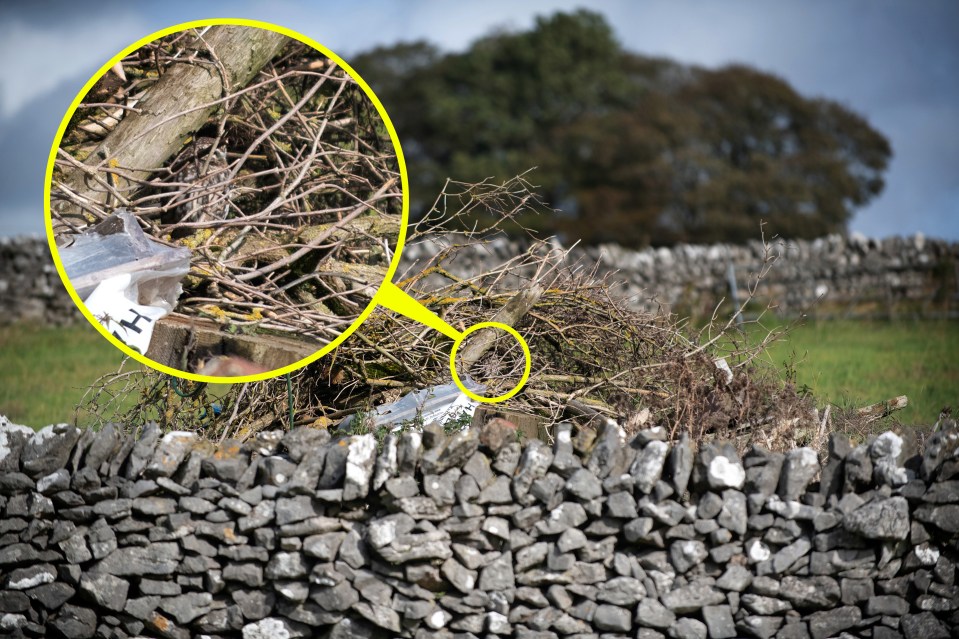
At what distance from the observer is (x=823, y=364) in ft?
A: 34.4

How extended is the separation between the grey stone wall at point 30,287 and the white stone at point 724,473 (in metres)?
14.6

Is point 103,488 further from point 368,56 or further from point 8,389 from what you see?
point 368,56

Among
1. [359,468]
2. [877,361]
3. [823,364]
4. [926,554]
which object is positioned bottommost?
[359,468]

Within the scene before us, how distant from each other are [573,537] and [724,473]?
2.65ft

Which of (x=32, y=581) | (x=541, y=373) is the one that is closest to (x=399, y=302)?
(x=541, y=373)

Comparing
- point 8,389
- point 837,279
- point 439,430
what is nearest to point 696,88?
point 837,279

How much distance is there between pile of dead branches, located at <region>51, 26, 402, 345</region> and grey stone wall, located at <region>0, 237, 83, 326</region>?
46.8ft

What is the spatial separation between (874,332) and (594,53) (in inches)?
1035

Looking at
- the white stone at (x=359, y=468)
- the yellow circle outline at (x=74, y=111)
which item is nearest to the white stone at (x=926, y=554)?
the white stone at (x=359, y=468)

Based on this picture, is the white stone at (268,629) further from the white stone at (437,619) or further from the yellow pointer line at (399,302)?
the yellow pointer line at (399,302)

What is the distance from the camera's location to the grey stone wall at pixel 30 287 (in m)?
16.9

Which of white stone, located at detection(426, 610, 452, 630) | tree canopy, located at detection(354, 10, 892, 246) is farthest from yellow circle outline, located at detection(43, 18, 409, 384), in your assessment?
tree canopy, located at detection(354, 10, 892, 246)

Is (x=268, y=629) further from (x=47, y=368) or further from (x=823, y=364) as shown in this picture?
(x=47, y=368)

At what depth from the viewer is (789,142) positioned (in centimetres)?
3425
